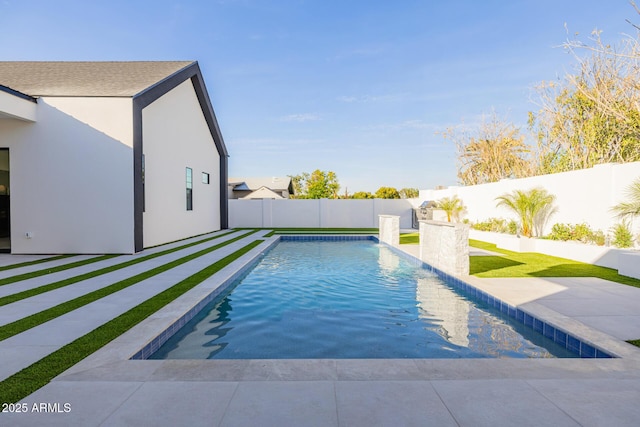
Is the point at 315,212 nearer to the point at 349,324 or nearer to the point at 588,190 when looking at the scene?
the point at 588,190

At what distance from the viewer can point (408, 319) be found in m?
5.07

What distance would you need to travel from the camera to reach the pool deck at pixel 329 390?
2299mm

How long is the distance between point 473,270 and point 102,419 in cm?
736

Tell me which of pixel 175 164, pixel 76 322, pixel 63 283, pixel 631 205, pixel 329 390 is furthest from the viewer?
pixel 175 164

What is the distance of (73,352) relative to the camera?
10.8 feet

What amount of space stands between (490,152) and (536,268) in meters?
17.9

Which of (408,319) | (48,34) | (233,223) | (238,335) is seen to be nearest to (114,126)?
(48,34)

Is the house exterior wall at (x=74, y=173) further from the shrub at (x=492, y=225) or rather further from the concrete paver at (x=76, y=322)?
the shrub at (x=492, y=225)

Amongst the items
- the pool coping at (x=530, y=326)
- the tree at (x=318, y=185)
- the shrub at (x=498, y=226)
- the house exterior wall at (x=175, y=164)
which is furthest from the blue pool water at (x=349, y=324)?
the tree at (x=318, y=185)

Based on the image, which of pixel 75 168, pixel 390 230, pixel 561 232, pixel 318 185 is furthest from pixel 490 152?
pixel 318 185

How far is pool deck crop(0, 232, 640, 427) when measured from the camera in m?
2.30

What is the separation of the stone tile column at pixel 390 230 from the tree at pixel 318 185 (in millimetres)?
29867

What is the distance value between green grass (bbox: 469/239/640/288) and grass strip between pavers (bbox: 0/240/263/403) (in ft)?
20.2

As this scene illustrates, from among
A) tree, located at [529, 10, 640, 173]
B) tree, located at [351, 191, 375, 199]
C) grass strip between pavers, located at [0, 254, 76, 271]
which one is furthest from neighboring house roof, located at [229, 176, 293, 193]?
grass strip between pavers, located at [0, 254, 76, 271]
